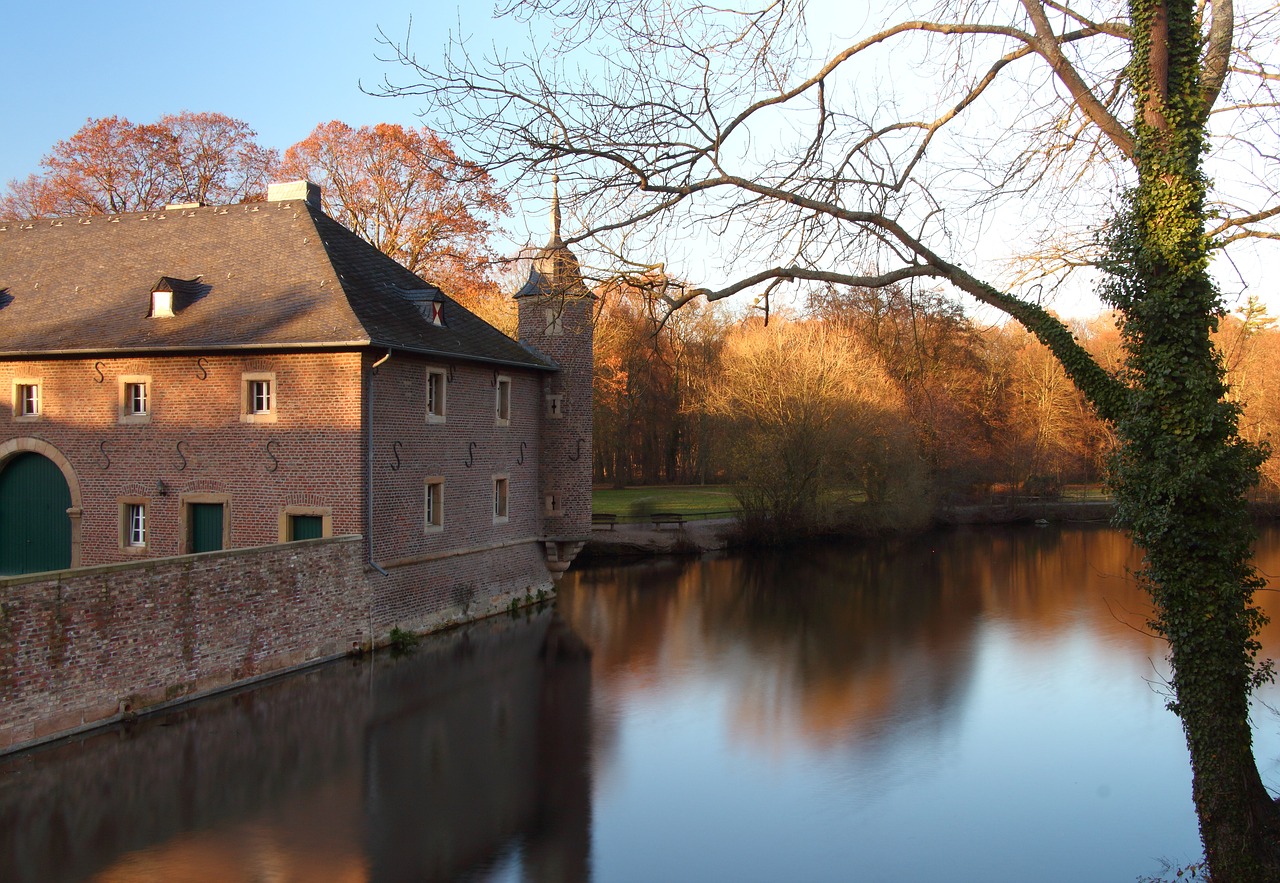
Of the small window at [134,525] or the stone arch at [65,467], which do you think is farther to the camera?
the stone arch at [65,467]

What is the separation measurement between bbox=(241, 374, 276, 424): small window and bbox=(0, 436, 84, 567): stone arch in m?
3.19

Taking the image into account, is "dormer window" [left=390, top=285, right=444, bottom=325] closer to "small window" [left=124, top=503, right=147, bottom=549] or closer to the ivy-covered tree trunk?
"small window" [left=124, top=503, right=147, bottom=549]

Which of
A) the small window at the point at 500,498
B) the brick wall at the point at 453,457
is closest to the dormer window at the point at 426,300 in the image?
the brick wall at the point at 453,457

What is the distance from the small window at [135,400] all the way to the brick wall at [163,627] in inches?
156

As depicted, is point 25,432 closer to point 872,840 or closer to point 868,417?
point 872,840

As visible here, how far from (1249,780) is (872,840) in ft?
10.1

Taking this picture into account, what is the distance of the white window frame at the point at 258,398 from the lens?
14875 mm

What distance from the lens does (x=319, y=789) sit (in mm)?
9664

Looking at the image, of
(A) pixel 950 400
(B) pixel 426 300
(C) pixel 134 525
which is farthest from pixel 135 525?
(A) pixel 950 400

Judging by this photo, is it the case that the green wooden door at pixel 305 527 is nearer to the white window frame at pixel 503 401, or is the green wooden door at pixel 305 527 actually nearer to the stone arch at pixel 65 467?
the stone arch at pixel 65 467

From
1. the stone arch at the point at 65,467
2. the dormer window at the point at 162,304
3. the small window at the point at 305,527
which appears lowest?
the small window at the point at 305,527

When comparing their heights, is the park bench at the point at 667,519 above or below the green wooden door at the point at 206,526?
below

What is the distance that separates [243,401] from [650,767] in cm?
827

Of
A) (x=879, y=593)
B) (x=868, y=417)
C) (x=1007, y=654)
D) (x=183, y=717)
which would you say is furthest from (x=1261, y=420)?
(x=183, y=717)
